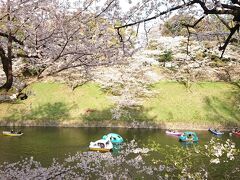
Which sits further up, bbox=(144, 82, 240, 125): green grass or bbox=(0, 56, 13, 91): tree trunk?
bbox=(0, 56, 13, 91): tree trunk

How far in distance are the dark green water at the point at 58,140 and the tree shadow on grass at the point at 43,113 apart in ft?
6.07

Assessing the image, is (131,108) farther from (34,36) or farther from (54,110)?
(34,36)

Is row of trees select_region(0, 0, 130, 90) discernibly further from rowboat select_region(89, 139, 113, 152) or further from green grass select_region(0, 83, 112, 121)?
green grass select_region(0, 83, 112, 121)

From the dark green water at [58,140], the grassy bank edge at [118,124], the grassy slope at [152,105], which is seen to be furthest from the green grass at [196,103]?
the dark green water at [58,140]

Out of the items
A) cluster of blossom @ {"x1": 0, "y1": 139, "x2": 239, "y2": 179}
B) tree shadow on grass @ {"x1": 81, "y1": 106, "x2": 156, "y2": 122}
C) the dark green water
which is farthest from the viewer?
tree shadow on grass @ {"x1": 81, "y1": 106, "x2": 156, "y2": 122}

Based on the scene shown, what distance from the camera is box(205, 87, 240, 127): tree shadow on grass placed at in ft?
94.2

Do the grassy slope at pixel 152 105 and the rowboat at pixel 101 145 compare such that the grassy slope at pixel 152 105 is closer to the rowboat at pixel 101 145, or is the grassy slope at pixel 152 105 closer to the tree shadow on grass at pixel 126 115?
the tree shadow on grass at pixel 126 115

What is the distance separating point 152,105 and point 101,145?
11.0 m

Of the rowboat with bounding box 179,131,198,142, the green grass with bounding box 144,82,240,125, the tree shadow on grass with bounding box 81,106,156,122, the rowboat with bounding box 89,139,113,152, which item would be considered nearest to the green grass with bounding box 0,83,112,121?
the tree shadow on grass with bounding box 81,106,156,122

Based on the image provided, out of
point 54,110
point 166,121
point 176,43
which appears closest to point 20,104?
point 54,110

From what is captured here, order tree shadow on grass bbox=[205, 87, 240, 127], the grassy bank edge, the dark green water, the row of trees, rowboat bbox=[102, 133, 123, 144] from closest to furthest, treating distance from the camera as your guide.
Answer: the row of trees
the dark green water
rowboat bbox=[102, 133, 123, 144]
the grassy bank edge
tree shadow on grass bbox=[205, 87, 240, 127]

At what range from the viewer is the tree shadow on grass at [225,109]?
94.2 feet

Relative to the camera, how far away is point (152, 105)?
103ft

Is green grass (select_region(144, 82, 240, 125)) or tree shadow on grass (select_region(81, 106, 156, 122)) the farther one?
green grass (select_region(144, 82, 240, 125))
